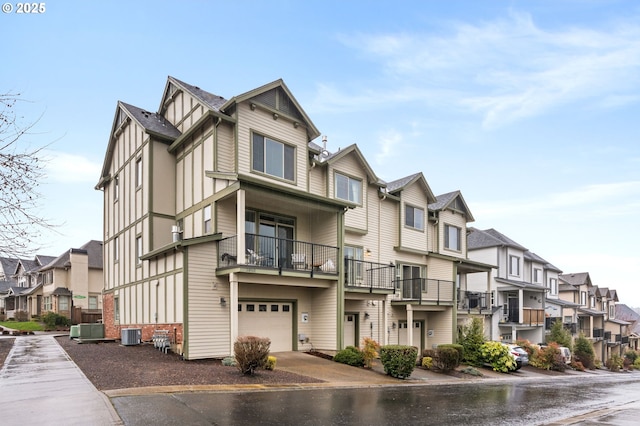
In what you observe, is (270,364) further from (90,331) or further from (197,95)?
(90,331)

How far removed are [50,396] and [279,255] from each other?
10.7 metres

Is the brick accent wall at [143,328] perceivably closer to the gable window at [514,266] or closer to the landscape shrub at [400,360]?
the landscape shrub at [400,360]

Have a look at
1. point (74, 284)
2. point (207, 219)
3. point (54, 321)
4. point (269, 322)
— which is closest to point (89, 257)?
point (74, 284)

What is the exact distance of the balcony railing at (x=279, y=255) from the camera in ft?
60.6

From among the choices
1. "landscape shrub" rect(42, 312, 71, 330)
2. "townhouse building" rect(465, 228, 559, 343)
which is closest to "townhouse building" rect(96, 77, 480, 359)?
"townhouse building" rect(465, 228, 559, 343)

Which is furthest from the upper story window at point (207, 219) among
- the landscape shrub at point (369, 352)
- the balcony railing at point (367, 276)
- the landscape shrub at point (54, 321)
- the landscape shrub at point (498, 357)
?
the landscape shrub at point (54, 321)

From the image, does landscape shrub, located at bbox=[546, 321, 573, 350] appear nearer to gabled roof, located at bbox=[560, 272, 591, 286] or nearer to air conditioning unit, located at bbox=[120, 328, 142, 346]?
gabled roof, located at bbox=[560, 272, 591, 286]

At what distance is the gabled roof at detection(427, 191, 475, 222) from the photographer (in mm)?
29959

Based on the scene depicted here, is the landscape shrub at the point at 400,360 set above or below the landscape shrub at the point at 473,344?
above

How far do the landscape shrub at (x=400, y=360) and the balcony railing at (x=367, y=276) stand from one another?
177 inches

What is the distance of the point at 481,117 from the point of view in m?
25.4

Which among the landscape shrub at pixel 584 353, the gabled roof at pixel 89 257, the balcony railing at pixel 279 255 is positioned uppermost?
the balcony railing at pixel 279 255

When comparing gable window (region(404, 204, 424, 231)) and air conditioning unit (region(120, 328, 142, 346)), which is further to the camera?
gable window (region(404, 204, 424, 231))

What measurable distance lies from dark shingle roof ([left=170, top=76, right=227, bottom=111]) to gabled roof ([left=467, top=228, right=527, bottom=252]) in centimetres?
2642
